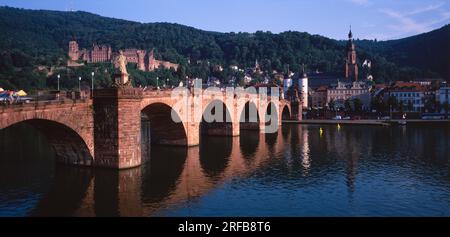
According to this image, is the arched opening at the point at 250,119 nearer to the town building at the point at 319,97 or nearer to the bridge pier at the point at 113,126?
the bridge pier at the point at 113,126

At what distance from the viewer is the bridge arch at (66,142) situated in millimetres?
30617

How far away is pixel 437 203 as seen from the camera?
2623 cm

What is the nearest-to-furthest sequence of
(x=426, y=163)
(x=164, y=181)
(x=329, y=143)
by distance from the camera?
(x=164, y=181)
(x=426, y=163)
(x=329, y=143)

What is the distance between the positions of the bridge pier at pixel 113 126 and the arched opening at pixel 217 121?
29.5m

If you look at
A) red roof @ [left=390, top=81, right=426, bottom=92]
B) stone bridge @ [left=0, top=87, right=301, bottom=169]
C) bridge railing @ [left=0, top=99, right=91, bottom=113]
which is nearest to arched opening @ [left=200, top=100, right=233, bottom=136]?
stone bridge @ [left=0, top=87, right=301, bottom=169]

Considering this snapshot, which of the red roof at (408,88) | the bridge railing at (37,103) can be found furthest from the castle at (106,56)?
the bridge railing at (37,103)

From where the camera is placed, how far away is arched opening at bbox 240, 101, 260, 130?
74.6 metres

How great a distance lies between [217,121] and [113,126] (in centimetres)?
3190

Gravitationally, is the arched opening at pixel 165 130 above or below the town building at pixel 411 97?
below

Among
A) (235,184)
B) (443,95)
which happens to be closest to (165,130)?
(235,184)

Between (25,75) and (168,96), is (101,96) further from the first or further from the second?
(25,75)

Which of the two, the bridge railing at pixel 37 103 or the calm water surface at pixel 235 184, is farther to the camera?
the bridge railing at pixel 37 103
